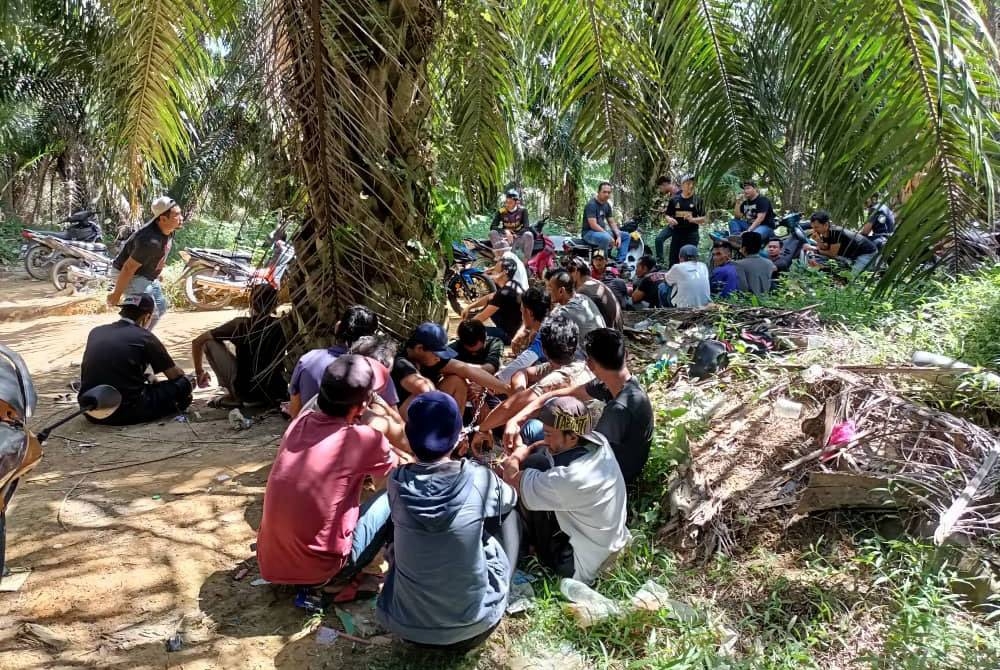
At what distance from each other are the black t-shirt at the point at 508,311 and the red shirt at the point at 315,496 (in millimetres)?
3103

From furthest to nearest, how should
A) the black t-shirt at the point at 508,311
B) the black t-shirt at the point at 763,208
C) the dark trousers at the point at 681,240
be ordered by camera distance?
the dark trousers at the point at 681,240
the black t-shirt at the point at 763,208
the black t-shirt at the point at 508,311

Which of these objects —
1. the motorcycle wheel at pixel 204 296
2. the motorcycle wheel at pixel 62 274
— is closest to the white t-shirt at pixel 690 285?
the motorcycle wheel at pixel 204 296

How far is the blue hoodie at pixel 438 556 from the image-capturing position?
9.37 ft

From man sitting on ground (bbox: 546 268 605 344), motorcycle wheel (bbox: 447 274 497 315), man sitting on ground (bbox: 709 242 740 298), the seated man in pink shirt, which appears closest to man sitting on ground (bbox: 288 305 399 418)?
the seated man in pink shirt

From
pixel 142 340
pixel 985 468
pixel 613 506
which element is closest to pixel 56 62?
pixel 142 340

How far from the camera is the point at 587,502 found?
3242 millimetres

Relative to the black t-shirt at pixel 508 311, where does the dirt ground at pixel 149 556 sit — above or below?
below

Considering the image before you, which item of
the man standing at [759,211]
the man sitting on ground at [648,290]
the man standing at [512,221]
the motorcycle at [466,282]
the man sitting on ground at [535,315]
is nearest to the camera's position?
the man sitting on ground at [535,315]

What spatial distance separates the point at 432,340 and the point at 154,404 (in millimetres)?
2412

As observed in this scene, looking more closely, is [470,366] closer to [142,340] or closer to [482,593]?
[482,593]

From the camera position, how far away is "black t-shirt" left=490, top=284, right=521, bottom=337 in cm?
631

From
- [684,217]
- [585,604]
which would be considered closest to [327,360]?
[585,604]

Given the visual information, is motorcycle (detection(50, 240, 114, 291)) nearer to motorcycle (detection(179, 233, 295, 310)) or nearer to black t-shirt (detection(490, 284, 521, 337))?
motorcycle (detection(179, 233, 295, 310))

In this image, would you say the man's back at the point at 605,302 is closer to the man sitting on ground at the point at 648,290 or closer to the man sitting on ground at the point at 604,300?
the man sitting on ground at the point at 604,300
